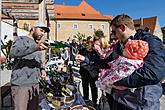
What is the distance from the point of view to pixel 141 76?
6.11 ft

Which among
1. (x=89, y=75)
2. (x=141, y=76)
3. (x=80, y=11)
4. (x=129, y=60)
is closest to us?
(x=141, y=76)

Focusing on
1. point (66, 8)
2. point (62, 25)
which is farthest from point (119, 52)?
point (66, 8)

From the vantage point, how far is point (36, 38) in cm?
327

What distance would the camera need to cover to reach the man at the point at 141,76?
6.11ft

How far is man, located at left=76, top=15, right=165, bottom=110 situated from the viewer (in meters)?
1.86

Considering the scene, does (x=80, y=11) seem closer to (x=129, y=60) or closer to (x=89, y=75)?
(x=89, y=75)

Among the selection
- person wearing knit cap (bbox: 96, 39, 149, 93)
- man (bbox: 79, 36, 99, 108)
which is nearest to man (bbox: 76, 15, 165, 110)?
person wearing knit cap (bbox: 96, 39, 149, 93)

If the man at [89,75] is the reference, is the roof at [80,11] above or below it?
above

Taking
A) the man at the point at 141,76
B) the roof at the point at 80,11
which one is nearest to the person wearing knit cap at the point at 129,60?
the man at the point at 141,76

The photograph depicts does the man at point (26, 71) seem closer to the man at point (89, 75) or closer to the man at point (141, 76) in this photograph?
the man at point (141, 76)

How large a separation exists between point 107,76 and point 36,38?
135 centimetres

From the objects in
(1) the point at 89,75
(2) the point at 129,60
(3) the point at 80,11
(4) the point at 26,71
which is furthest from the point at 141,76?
(3) the point at 80,11

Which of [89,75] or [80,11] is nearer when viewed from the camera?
[89,75]

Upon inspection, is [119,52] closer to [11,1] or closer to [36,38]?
[36,38]
